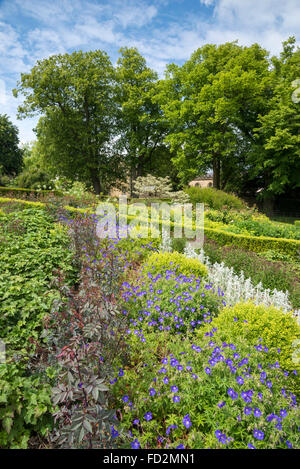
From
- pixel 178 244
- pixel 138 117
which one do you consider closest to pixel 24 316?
pixel 178 244

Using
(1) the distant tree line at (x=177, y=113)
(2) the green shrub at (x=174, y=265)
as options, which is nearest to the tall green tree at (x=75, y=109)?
(1) the distant tree line at (x=177, y=113)

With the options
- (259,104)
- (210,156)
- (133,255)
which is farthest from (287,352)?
(259,104)

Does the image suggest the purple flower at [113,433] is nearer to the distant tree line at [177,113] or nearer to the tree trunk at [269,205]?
the distant tree line at [177,113]

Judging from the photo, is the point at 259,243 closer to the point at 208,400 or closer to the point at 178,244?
the point at 178,244

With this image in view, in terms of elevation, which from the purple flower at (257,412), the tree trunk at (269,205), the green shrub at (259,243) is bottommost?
the purple flower at (257,412)

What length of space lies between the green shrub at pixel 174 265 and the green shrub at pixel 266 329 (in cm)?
122

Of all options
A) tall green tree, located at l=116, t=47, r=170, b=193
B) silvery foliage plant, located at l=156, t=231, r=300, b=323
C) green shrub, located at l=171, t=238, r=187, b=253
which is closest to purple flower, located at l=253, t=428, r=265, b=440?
silvery foliage plant, located at l=156, t=231, r=300, b=323

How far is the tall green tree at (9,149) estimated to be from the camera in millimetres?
27516

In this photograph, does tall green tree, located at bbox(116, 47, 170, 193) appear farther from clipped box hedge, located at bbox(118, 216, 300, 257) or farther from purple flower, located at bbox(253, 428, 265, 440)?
purple flower, located at bbox(253, 428, 265, 440)

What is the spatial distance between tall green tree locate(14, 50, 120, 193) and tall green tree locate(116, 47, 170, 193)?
1.18m

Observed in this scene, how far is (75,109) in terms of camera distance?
834 inches

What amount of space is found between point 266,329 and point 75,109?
77.1ft

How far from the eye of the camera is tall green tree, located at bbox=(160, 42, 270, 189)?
16703 millimetres

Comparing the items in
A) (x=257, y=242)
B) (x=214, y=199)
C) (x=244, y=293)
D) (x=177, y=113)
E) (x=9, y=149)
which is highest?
(x=177, y=113)
